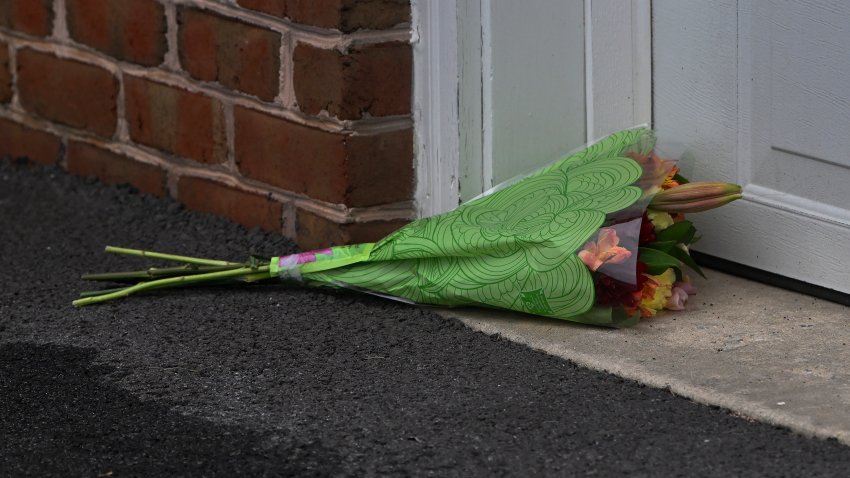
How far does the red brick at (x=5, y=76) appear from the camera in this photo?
3311 mm

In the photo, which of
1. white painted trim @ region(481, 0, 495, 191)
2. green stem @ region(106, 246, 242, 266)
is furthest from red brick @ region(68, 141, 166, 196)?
white painted trim @ region(481, 0, 495, 191)

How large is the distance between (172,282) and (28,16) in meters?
1.06

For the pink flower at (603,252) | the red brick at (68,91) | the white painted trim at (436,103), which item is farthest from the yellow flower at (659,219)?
the red brick at (68,91)

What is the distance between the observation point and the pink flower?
7.10 feet

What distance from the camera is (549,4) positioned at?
2473 mm

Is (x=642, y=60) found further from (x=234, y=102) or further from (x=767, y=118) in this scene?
(x=234, y=102)

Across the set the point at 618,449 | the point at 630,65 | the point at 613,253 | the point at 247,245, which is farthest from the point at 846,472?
the point at 247,245

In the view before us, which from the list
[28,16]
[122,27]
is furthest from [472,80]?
[28,16]

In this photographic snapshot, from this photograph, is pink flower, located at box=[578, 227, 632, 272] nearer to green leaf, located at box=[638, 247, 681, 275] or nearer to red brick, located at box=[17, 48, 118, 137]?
green leaf, located at box=[638, 247, 681, 275]

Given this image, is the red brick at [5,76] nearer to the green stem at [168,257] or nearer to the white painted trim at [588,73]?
the green stem at [168,257]

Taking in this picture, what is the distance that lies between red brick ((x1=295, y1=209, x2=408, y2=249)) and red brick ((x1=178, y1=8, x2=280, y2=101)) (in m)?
0.26

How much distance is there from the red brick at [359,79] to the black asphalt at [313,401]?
35 centimetres

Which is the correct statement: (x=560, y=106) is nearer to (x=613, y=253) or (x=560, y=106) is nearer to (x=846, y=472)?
(x=613, y=253)

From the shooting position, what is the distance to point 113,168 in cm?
313
